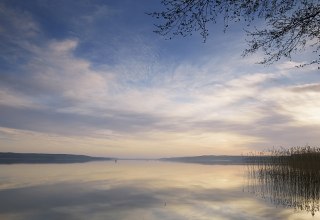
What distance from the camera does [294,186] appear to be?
655 inches

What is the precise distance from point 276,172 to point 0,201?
14360 mm

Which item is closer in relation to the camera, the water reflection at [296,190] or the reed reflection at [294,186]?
the water reflection at [296,190]

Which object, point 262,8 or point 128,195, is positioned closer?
point 262,8

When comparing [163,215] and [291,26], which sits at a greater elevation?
[291,26]

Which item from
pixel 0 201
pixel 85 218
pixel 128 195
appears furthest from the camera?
pixel 128 195

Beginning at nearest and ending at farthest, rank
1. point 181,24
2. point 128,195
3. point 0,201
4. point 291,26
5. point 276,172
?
point 181,24 < point 291,26 < point 0,201 < point 128,195 < point 276,172

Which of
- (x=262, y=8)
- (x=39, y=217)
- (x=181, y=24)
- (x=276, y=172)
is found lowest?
(x=39, y=217)

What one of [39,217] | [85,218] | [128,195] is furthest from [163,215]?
[128,195]

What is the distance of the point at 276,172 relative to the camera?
2047 centimetres

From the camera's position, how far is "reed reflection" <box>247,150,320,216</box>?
12.4 m

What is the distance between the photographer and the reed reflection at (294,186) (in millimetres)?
12446

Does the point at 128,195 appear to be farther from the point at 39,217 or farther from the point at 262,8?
the point at 262,8

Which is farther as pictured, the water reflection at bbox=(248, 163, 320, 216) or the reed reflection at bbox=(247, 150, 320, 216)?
the reed reflection at bbox=(247, 150, 320, 216)

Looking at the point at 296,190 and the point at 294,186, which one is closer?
the point at 296,190
